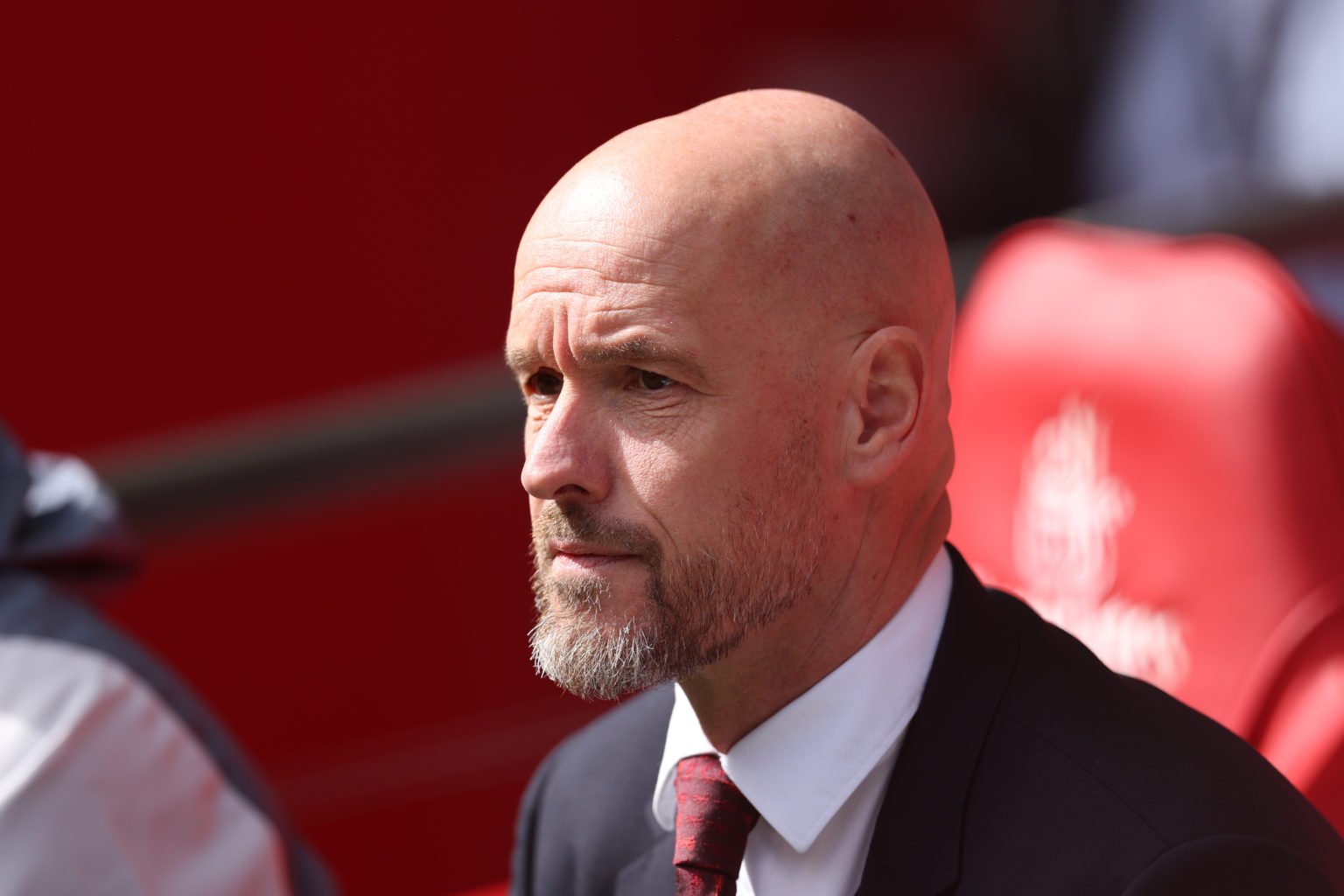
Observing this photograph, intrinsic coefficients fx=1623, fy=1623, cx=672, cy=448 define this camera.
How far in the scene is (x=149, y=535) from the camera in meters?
2.78

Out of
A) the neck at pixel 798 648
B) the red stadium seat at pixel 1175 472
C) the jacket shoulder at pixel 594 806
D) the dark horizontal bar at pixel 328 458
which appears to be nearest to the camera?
the neck at pixel 798 648

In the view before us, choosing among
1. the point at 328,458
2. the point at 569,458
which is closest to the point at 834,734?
the point at 569,458

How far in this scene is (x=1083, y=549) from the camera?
5.03 feet

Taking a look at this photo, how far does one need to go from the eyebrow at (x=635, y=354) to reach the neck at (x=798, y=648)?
0.55 feet

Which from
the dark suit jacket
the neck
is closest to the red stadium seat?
the dark suit jacket

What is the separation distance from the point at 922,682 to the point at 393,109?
2.43 m

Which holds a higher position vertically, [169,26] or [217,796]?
[169,26]

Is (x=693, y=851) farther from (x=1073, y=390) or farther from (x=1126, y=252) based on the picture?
(x=1126, y=252)

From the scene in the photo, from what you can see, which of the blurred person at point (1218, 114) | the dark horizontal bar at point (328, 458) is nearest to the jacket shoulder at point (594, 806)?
the blurred person at point (1218, 114)

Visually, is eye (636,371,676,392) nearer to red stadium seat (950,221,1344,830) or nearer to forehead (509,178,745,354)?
forehead (509,178,745,354)

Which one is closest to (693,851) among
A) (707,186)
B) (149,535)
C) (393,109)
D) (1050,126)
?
(707,186)

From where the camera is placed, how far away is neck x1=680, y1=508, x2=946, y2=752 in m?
0.99

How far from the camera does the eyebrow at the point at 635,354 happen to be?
907mm

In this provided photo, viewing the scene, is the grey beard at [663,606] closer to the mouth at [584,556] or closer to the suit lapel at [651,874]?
the mouth at [584,556]
